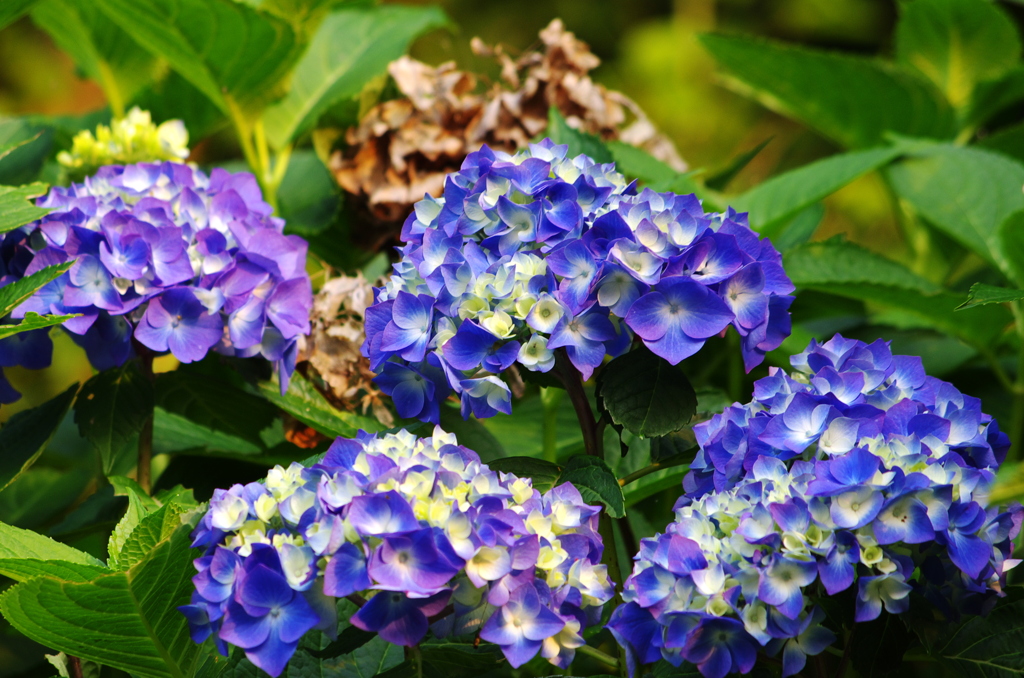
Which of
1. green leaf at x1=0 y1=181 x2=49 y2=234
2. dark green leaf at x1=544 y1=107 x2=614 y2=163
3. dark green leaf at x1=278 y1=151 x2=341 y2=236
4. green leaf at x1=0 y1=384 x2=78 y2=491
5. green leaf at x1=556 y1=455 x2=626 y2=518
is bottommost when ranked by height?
dark green leaf at x1=278 y1=151 x2=341 y2=236

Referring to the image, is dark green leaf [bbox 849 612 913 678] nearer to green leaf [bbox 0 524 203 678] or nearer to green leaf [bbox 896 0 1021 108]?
green leaf [bbox 0 524 203 678]

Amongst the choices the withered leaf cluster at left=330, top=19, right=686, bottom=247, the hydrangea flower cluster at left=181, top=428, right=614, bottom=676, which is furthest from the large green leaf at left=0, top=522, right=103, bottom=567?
the withered leaf cluster at left=330, top=19, right=686, bottom=247

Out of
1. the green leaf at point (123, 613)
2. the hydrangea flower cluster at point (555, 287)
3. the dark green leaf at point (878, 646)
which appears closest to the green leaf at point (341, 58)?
the hydrangea flower cluster at point (555, 287)

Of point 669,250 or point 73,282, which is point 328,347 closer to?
point 73,282

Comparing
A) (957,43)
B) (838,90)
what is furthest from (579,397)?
(957,43)

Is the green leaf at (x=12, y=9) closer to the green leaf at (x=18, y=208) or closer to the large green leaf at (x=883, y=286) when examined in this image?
the green leaf at (x=18, y=208)
